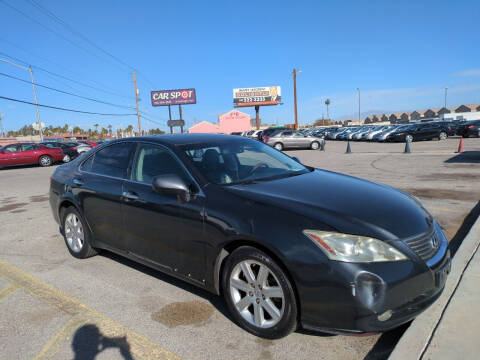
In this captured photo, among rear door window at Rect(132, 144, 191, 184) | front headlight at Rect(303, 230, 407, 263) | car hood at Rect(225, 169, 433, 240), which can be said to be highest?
rear door window at Rect(132, 144, 191, 184)

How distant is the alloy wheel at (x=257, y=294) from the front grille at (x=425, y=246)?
98 cm

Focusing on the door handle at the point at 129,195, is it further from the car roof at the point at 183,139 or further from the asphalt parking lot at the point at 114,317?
the asphalt parking lot at the point at 114,317

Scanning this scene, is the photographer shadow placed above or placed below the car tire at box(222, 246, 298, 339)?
below

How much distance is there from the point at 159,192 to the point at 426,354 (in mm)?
2433

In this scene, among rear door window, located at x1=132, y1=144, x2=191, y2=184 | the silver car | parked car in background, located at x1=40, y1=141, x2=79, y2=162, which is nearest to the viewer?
rear door window, located at x1=132, y1=144, x2=191, y2=184

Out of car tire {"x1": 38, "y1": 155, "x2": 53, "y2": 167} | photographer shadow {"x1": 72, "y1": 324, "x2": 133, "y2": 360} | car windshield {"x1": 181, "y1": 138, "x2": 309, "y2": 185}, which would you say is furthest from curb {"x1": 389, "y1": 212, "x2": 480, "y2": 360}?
A: car tire {"x1": 38, "y1": 155, "x2": 53, "y2": 167}

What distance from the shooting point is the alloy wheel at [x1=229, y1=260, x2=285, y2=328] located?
8.72ft

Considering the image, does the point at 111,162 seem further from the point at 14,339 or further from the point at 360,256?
the point at 360,256

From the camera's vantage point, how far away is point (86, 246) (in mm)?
4547

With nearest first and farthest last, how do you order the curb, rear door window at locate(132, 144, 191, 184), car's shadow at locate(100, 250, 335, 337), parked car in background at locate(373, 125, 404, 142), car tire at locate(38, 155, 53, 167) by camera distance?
the curb
car's shadow at locate(100, 250, 335, 337)
rear door window at locate(132, 144, 191, 184)
car tire at locate(38, 155, 53, 167)
parked car in background at locate(373, 125, 404, 142)

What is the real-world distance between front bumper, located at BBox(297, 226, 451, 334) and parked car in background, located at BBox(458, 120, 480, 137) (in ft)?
104

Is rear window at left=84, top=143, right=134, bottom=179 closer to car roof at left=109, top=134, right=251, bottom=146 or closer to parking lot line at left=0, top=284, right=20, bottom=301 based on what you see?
car roof at left=109, top=134, right=251, bottom=146

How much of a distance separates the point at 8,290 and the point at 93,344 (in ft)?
5.64

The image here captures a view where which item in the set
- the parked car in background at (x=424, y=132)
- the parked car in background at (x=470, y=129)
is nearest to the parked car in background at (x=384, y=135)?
the parked car in background at (x=424, y=132)
